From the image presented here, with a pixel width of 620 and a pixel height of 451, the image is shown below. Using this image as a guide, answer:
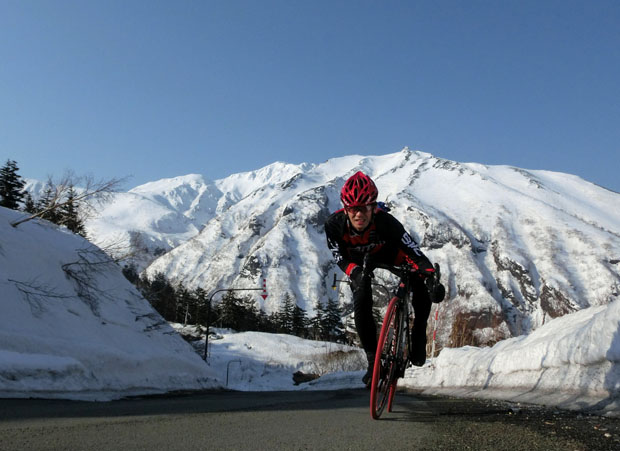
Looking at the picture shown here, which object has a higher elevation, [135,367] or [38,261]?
[38,261]

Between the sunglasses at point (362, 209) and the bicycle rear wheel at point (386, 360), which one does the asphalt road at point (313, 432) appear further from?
the sunglasses at point (362, 209)

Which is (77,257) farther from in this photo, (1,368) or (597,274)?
(597,274)

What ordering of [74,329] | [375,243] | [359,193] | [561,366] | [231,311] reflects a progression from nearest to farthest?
[359,193]
[375,243]
[561,366]
[74,329]
[231,311]

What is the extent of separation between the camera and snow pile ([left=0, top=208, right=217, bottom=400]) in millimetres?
10680

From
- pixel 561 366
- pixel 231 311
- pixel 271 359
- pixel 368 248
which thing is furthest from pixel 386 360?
pixel 231 311

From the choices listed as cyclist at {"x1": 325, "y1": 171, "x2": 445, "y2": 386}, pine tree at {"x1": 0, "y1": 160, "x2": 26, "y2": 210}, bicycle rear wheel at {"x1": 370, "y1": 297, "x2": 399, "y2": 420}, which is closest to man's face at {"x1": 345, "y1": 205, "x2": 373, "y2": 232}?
cyclist at {"x1": 325, "y1": 171, "x2": 445, "y2": 386}

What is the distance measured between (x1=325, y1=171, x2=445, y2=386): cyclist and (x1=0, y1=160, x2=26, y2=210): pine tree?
2039 inches

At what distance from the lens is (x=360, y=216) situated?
5711 millimetres

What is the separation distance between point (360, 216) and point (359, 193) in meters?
0.29

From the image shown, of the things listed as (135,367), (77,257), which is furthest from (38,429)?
(77,257)

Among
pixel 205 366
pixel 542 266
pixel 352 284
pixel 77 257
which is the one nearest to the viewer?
pixel 352 284

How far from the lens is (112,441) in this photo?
12.3ft

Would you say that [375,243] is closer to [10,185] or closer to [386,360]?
[386,360]

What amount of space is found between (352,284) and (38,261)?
44.5ft
